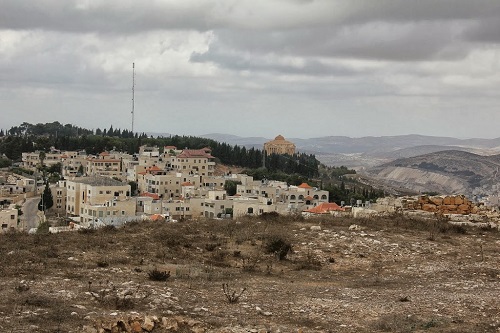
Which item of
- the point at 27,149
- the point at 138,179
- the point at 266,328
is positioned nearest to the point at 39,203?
the point at 138,179

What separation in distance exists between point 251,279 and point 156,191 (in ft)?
180

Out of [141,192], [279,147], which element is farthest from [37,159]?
[279,147]

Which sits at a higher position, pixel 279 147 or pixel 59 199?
pixel 279 147

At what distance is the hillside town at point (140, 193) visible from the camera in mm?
46031

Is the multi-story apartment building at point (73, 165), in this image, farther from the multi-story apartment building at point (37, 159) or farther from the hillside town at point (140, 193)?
the multi-story apartment building at point (37, 159)

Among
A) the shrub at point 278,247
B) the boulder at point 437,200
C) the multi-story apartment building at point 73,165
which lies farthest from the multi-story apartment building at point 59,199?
the shrub at point 278,247

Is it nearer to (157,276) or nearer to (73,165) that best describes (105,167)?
(73,165)

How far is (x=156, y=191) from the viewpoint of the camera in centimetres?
6488

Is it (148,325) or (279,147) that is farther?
(279,147)

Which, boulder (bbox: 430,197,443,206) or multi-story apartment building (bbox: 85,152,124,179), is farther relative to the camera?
multi-story apartment building (bbox: 85,152,124,179)

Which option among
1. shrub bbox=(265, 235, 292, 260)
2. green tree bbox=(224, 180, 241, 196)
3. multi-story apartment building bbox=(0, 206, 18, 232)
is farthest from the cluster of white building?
shrub bbox=(265, 235, 292, 260)

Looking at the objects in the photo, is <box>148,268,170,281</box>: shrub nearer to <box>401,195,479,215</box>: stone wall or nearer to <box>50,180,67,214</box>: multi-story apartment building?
<box>401,195,479,215</box>: stone wall

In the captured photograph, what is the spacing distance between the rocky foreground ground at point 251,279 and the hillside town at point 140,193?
330 inches

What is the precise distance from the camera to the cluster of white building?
→ 4803 centimetres
